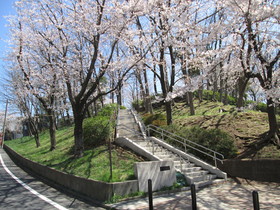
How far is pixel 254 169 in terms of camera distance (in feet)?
37.6

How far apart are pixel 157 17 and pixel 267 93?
822 centimetres

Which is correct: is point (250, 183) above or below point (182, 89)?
below

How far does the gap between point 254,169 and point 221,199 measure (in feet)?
11.6

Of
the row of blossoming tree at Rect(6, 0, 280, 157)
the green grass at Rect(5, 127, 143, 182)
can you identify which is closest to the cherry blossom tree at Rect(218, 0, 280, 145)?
the row of blossoming tree at Rect(6, 0, 280, 157)

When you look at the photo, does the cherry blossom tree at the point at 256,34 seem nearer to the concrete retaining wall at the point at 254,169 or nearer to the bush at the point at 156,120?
the concrete retaining wall at the point at 254,169

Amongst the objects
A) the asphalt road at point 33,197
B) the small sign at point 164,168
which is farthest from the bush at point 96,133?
the small sign at point 164,168

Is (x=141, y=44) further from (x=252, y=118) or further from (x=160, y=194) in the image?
(x=160, y=194)

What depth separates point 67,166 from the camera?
13320mm

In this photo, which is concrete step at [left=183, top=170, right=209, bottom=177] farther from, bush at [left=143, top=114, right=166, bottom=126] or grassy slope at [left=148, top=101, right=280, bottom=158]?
bush at [left=143, top=114, right=166, bottom=126]

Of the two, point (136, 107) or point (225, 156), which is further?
point (136, 107)

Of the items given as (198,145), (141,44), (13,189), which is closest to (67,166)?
(13,189)

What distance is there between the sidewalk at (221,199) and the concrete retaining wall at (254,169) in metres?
0.48

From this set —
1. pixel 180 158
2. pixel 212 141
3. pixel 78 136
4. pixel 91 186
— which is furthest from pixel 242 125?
pixel 91 186

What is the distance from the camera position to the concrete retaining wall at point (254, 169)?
429 inches
